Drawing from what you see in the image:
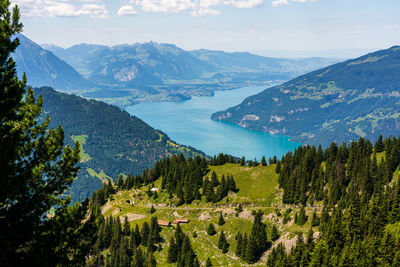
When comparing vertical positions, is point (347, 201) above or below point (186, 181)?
above

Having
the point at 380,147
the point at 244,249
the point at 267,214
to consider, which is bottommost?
the point at 244,249

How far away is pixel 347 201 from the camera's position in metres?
107

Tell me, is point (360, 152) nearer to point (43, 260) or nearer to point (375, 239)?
point (375, 239)

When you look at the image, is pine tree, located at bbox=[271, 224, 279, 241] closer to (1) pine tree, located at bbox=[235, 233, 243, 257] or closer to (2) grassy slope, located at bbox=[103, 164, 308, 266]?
(2) grassy slope, located at bbox=[103, 164, 308, 266]

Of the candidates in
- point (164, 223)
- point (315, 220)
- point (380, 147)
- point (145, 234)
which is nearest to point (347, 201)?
point (315, 220)

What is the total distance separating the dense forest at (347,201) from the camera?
218 feet

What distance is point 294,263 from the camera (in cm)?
7425

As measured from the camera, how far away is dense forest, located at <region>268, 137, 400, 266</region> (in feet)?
218

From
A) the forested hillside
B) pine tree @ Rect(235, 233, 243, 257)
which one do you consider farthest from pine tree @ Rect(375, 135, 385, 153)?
pine tree @ Rect(235, 233, 243, 257)

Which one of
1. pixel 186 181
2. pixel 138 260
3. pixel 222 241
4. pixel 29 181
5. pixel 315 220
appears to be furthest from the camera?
pixel 186 181

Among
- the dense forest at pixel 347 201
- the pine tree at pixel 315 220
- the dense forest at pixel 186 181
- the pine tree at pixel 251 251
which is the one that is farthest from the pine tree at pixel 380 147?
the pine tree at pixel 251 251

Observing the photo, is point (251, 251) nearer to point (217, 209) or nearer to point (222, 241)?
point (222, 241)

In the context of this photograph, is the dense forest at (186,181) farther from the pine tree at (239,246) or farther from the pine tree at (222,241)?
the pine tree at (239,246)

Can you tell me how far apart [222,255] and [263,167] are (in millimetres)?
54260
